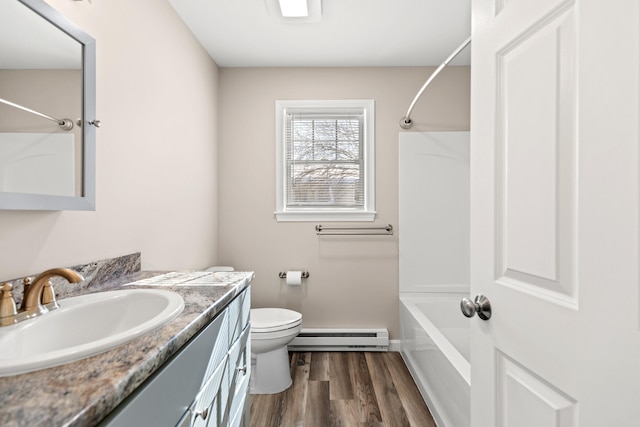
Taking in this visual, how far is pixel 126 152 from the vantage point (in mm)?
1423

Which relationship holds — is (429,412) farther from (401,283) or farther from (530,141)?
(530,141)

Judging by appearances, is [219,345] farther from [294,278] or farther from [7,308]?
[294,278]

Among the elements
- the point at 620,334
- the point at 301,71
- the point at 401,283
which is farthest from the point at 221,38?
the point at 620,334

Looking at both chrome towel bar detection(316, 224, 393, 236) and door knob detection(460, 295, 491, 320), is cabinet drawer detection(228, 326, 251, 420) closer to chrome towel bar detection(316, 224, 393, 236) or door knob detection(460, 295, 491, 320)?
door knob detection(460, 295, 491, 320)

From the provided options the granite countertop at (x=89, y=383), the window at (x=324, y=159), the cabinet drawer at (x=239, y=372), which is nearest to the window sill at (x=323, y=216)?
the window at (x=324, y=159)

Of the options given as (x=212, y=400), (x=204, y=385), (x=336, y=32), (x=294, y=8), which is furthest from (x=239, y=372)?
(x=336, y=32)

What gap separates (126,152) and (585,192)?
64.1 inches

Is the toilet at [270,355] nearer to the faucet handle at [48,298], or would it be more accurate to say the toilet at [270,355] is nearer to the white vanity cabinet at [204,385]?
the white vanity cabinet at [204,385]

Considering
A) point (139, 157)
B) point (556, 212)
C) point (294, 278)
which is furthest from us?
point (294, 278)

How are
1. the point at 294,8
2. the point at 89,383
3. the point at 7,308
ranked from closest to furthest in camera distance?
the point at 89,383 → the point at 7,308 → the point at 294,8

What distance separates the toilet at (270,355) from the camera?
6.48ft

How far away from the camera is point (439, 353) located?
67.4 inches

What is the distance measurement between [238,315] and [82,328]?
19.9 inches

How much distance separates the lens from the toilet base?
6.65 feet
